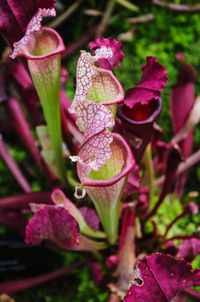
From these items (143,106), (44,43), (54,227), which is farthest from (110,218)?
(44,43)

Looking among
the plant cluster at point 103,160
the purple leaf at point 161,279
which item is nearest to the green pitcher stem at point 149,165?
the plant cluster at point 103,160

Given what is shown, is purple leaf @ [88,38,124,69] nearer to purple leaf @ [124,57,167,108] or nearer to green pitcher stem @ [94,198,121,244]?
purple leaf @ [124,57,167,108]

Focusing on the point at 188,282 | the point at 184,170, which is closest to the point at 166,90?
the point at 184,170

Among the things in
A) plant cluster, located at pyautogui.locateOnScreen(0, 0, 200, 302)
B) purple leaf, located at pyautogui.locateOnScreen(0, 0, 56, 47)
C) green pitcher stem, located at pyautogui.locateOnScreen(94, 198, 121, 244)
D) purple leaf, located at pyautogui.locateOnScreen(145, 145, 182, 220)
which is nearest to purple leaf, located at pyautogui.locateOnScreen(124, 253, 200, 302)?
plant cluster, located at pyautogui.locateOnScreen(0, 0, 200, 302)

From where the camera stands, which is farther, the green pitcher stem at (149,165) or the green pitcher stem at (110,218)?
the green pitcher stem at (149,165)

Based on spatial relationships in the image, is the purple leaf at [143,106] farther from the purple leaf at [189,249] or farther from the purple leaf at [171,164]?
the purple leaf at [189,249]

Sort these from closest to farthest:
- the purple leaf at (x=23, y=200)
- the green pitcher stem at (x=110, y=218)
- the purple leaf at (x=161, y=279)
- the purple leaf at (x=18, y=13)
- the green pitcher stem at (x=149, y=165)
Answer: the purple leaf at (x=161, y=279) → the purple leaf at (x=18, y=13) → the green pitcher stem at (x=110, y=218) → the green pitcher stem at (x=149, y=165) → the purple leaf at (x=23, y=200)

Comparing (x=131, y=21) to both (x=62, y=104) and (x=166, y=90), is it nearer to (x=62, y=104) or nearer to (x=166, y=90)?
(x=166, y=90)

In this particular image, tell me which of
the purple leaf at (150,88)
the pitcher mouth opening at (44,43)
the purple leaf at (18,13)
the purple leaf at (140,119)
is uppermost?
the purple leaf at (18,13)
